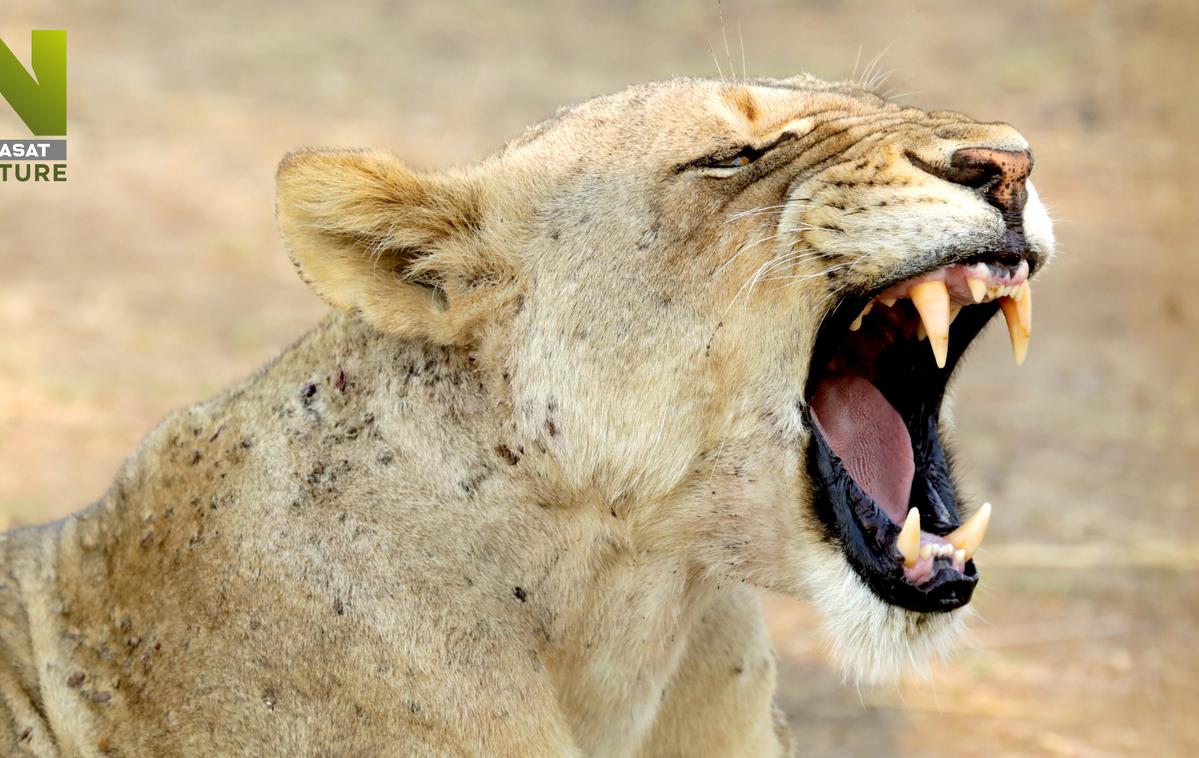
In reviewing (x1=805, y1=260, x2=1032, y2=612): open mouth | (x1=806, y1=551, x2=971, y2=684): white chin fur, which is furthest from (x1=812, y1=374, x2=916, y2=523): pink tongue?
(x1=806, y1=551, x2=971, y2=684): white chin fur

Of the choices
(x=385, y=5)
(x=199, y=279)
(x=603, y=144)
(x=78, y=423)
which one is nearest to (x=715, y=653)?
(x=603, y=144)

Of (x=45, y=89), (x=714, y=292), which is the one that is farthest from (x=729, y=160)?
(x=45, y=89)

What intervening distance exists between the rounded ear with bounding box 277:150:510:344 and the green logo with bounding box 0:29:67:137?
7.03 m

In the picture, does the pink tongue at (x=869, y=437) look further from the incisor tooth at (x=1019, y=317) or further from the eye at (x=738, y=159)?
the eye at (x=738, y=159)

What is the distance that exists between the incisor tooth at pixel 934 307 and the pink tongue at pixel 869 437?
1.24 ft

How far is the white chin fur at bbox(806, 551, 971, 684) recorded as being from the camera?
9.84 ft

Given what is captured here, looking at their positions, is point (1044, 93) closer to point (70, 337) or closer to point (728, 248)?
point (70, 337)

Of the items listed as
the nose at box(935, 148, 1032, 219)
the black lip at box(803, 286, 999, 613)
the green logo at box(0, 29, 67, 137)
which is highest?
the green logo at box(0, 29, 67, 137)

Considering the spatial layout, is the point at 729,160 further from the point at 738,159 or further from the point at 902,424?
the point at 902,424

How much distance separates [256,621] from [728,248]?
116 cm

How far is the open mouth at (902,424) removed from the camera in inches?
116

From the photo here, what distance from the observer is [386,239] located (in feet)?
10.0

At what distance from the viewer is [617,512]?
3.01 m

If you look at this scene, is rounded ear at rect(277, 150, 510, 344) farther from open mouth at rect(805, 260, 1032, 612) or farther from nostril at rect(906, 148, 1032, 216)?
nostril at rect(906, 148, 1032, 216)
